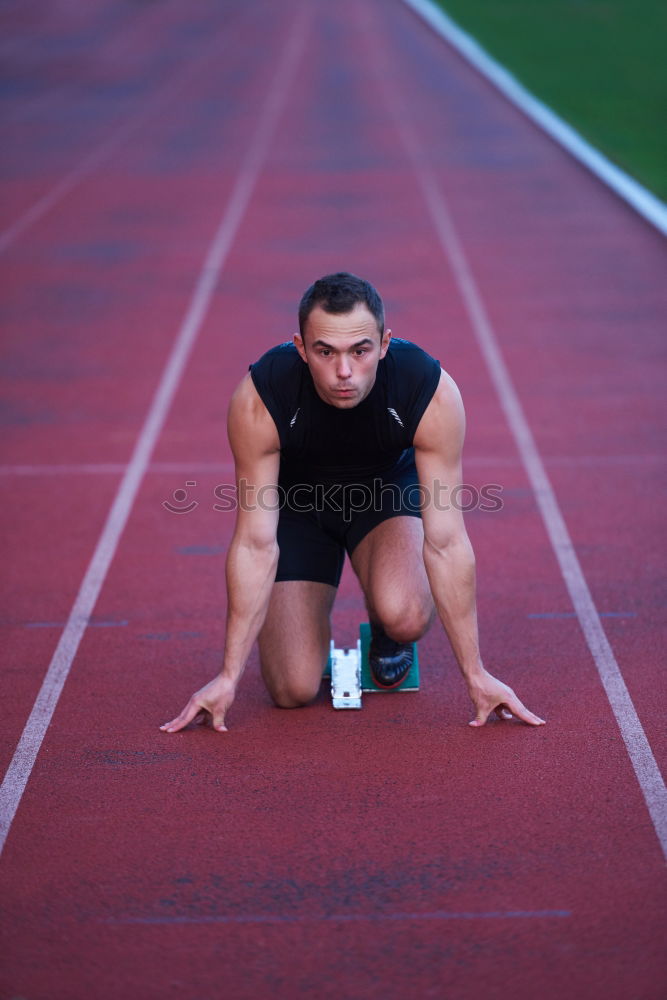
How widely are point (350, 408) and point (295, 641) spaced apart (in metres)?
0.82

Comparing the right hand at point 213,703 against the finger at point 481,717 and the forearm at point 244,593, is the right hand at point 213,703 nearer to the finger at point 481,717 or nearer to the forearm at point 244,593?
the forearm at point 244,593

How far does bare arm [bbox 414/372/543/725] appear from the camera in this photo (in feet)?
12.1

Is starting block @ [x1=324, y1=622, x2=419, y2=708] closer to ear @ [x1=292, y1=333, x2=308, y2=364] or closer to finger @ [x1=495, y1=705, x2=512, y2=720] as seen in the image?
finger @ [x1=495, y1=705, x2=512, y2=720]

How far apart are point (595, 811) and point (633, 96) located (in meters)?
19.3

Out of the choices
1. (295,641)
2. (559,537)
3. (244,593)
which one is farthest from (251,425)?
(559,537)

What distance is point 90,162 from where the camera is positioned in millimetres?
16719

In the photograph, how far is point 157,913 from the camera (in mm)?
2916

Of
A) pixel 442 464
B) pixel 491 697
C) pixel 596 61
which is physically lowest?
pixel 491 697

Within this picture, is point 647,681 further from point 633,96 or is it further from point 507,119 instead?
point 633,96

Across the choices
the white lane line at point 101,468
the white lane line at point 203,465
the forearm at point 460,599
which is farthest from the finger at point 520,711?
the white lane line at point 101,468

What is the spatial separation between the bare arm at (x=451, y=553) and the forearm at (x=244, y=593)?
1.62ft

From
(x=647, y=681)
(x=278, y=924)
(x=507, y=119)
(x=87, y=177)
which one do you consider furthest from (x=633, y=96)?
(x=278, y=924)

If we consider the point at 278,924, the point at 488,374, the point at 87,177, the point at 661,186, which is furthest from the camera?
the point at 87,177

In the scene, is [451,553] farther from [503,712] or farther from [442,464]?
[503,712]
